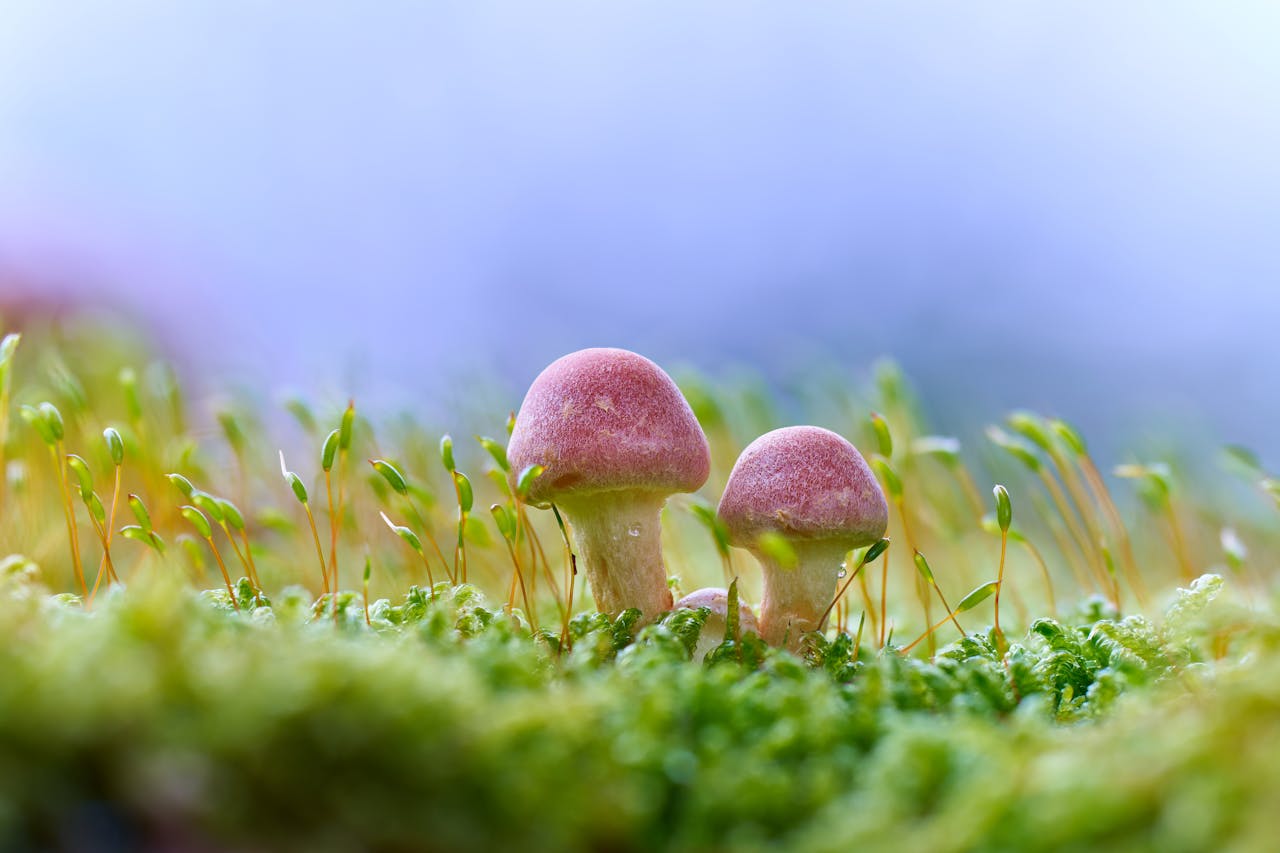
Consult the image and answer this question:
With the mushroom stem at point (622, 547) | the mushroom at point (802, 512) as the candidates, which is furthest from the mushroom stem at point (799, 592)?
the mushroom stem at point (622, 547)

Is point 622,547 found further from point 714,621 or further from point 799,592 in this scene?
point 799,592

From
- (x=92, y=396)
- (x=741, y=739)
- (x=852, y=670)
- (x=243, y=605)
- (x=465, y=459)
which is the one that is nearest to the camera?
(x=741, y=739)

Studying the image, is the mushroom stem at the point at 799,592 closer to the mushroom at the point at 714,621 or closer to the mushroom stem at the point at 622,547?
the mushroom at the point at 714,621

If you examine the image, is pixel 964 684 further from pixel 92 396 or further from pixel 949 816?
pixel 92 396

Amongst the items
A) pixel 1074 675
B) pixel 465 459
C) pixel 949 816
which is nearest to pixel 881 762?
pixel 949 816

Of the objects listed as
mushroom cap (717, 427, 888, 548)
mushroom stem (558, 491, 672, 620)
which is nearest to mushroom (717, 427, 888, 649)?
mushroom cap (717, 427, 888, 548)

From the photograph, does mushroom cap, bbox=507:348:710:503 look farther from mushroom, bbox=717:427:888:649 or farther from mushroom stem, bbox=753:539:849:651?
mushroom stem, bbox=753:539:849:651
